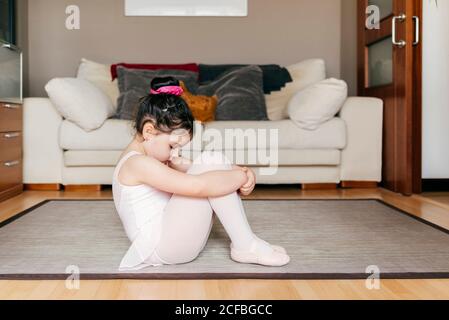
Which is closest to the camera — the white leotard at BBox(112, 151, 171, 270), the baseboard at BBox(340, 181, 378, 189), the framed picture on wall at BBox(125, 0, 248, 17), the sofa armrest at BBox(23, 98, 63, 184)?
the white leotard at BBox(112, 151, 171, 270)

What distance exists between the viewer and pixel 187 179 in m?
1.58

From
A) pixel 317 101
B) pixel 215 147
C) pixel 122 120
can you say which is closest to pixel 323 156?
pixel 317 101

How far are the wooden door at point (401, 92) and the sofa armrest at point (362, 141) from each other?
0.07 metres

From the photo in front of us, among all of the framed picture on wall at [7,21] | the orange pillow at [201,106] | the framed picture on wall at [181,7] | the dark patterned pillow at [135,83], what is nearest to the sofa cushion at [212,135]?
the orange pillow at [201,106]

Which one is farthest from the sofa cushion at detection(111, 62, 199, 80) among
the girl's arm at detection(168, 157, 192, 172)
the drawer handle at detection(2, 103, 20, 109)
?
the girl's arm at detection(168, 157, 192, 172)

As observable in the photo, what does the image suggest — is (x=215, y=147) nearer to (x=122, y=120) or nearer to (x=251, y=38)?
(x=122, y=120)

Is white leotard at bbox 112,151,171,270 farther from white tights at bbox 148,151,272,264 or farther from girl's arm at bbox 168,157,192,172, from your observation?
girl's arm at bbox 168,157,192,172

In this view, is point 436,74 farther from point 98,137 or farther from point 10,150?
point 10,150

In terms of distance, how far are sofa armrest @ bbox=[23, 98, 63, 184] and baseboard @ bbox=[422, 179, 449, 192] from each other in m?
2.42

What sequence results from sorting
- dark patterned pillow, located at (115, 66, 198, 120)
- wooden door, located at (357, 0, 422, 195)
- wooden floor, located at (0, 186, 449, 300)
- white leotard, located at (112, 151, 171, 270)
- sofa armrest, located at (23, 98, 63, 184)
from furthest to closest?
1. dark patterned pillow, located at (115, 66, 198, 120)
2. sofa armrest, located at (23, 98, 63, 184)
3. wooden door, located at (357, 0, 422, 195)
4. white leotard, located at (112, 151, 171, 270)
5. wooden floor, located at (0, 186, 449, 300)

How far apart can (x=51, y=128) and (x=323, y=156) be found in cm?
180

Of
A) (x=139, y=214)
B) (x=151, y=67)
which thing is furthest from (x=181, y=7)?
(x=139, y=214)

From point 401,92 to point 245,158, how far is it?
41.9 inches

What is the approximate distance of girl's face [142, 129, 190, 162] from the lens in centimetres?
165
